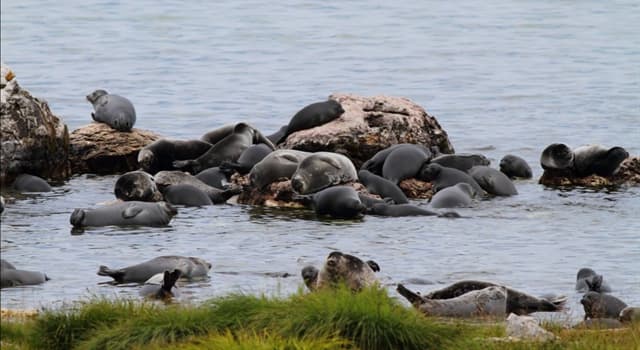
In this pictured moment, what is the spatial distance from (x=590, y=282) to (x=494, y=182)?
5.98 meters

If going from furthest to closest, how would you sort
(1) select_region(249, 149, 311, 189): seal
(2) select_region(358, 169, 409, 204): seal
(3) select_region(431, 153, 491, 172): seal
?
(3) select_region(431, 153, 491, 172): seal
(1) select_region(249, 149, 311, 189): seal
(2) select_region(358, 169, 409, 204): seal

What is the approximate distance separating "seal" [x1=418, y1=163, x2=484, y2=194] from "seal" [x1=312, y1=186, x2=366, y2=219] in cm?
177

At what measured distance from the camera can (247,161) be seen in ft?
57.1

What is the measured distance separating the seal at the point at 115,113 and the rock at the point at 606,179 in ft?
17.3

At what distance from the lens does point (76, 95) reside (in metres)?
31.1

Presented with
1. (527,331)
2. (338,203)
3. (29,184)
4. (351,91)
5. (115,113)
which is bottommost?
(351,91)

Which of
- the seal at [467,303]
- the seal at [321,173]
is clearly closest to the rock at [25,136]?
the seal at [321,173]

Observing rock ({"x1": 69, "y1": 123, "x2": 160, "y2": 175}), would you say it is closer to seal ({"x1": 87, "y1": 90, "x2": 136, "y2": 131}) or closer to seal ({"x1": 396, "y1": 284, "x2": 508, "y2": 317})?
seal ({"x1": 87, "y1": 90, "x2": 136, "y2": 131})

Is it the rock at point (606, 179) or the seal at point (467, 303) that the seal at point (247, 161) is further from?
the seal at point (467, 303)

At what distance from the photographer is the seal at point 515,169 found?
62.7ft

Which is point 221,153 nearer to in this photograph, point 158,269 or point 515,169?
point 515,169

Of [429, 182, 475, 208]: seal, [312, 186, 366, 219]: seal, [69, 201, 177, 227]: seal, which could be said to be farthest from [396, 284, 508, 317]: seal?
[429, 182, 475, 208]: seal

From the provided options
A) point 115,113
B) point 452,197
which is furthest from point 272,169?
point 115,113

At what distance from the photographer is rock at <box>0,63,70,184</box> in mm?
16906
